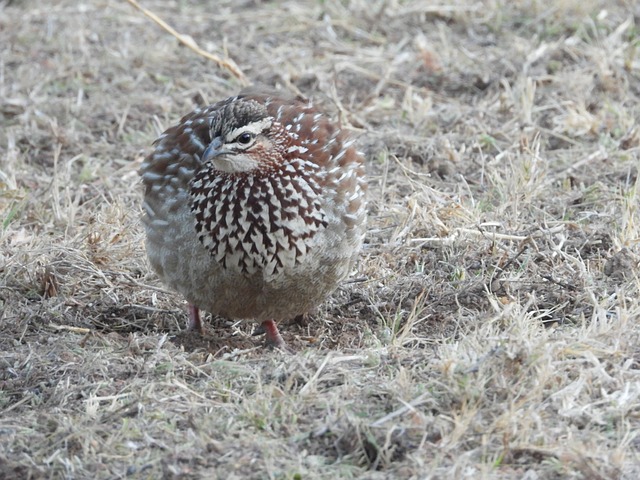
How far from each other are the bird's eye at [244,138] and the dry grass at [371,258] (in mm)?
883

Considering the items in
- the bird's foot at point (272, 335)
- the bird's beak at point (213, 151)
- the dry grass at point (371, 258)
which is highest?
the bird's beak at point (213, 151)

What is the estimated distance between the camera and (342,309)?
5664mm

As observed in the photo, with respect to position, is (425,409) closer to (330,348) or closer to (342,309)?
(330,348)

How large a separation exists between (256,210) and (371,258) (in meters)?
1.27

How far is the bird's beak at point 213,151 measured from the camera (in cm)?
477

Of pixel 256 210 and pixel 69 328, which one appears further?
pixel 69 328

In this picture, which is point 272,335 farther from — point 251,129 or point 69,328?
point 251,129

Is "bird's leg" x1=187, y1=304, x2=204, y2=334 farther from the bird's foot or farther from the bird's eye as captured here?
the bird's eye

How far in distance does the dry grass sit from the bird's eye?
2.90 ft

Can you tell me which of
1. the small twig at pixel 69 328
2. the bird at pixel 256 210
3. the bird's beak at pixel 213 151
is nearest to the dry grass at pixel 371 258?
the small twig at pixel 69 328

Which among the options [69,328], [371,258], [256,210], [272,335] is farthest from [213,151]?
[371,258]

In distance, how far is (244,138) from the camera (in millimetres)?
4836

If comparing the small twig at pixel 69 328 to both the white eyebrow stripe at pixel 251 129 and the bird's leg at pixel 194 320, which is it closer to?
the bird's leg at pixel 194 320

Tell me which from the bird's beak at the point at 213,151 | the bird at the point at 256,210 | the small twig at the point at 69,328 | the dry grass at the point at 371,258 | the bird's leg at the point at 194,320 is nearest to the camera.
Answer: the dry grass at the point at 371,258
